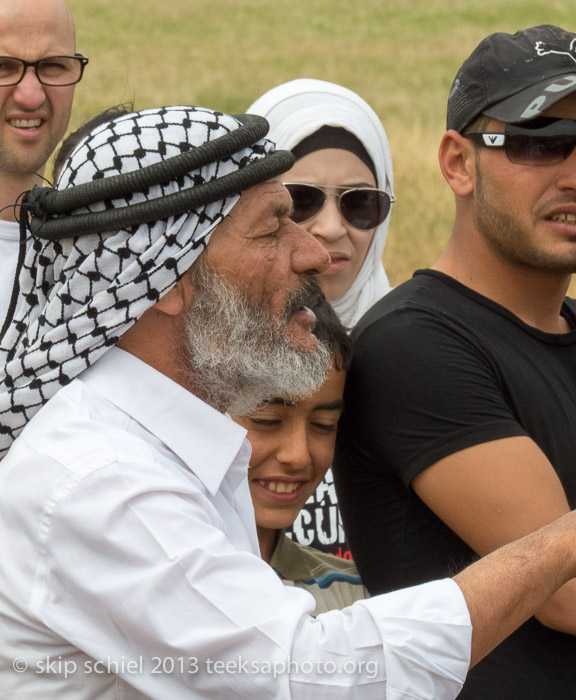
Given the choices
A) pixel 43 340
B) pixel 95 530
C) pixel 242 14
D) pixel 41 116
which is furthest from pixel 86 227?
pixel 242 14

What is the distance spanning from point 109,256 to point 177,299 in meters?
0.20

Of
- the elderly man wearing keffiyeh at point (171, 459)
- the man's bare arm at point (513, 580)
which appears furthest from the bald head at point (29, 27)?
the man's bare arm at point (513, 580)

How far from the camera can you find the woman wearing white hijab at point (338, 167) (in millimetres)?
4609

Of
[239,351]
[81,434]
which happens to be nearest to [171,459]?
[81,434]

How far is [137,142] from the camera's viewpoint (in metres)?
2.48

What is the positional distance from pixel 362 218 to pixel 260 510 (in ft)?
5.53

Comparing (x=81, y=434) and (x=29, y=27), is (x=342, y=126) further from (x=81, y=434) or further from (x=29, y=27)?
(x=81, y=434)

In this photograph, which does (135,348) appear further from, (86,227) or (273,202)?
(273,202)

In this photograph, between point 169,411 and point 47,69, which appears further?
point 47,69

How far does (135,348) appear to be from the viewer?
8.11ft

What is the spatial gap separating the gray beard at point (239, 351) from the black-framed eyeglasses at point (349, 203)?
1.78 m

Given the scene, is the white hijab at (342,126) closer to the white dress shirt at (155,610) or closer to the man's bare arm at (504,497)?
the man's bare arm at (504,497)

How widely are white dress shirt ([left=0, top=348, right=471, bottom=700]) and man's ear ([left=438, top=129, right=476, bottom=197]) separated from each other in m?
1.50

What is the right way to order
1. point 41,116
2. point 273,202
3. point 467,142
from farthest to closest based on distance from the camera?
1. point 41,116
2. point 467,142
3. point 273,202
